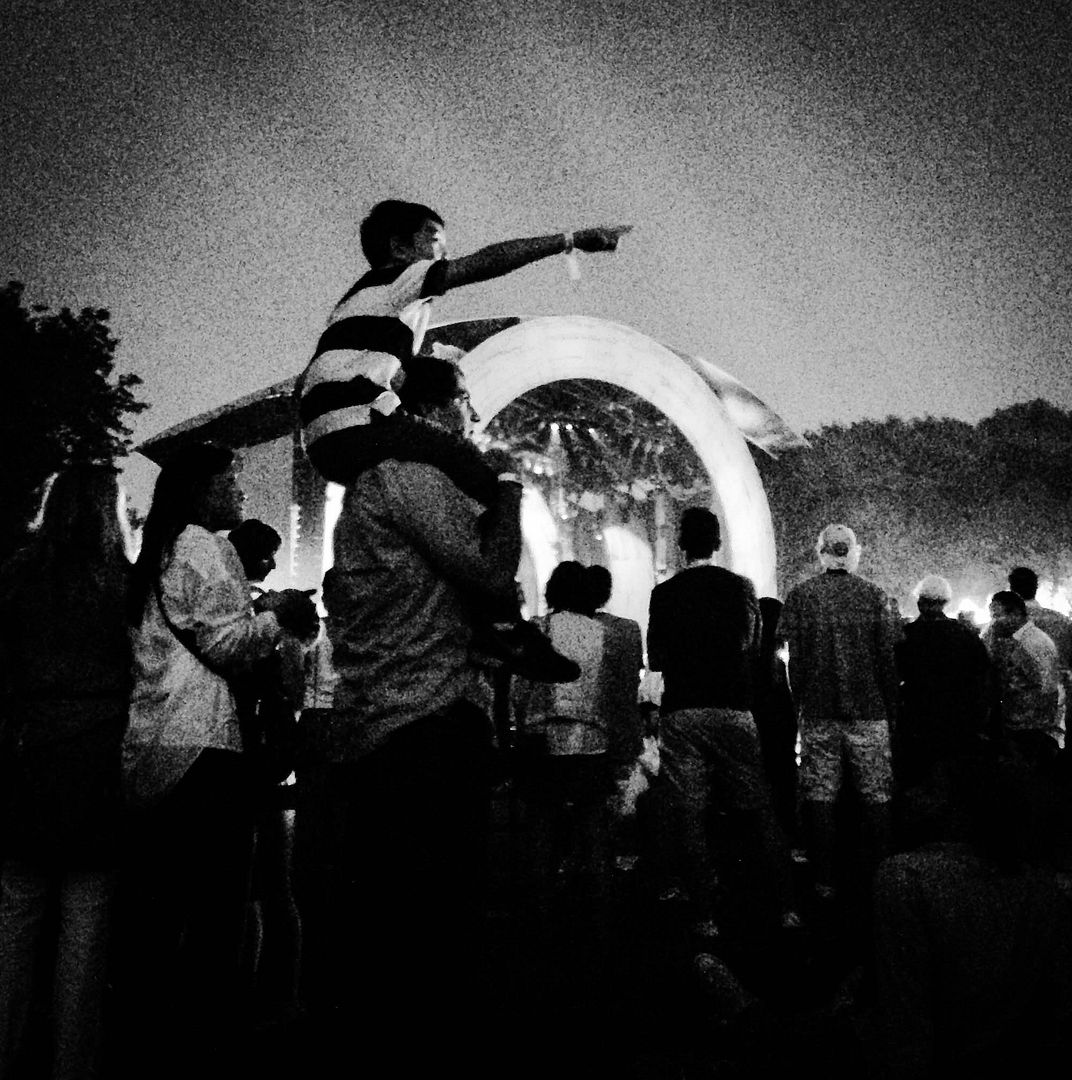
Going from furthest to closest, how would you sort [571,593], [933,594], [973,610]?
[973,610] → [933,594] → [571,593]

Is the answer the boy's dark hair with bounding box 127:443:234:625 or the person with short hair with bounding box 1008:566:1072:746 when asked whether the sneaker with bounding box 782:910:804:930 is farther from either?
the person with short hair with bounding box 1008:566:1072:746

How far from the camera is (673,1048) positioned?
10.3 feet

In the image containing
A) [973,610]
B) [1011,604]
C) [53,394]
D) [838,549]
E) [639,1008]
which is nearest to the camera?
[639,1008]

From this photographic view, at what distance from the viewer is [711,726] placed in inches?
185

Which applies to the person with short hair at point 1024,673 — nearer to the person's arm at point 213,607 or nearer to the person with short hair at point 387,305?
the person with short hair at point 387,305

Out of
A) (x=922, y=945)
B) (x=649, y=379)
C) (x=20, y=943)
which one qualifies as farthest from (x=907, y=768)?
(x=649, y=379)

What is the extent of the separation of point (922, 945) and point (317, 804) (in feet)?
12.2

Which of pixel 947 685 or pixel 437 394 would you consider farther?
pixel 947 685

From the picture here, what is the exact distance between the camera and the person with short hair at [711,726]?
4570 mm

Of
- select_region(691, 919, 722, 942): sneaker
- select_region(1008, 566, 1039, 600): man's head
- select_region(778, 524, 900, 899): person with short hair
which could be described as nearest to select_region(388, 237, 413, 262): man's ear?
select_region(778, 524, 900, 899): person with short hair

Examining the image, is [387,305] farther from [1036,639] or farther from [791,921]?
[1036,639]

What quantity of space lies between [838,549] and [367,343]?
3.59 m

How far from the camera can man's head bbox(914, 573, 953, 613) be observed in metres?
6.00

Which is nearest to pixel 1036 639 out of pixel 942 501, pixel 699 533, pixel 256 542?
pixel 699 533
